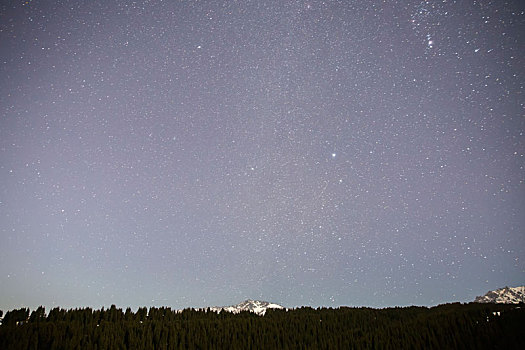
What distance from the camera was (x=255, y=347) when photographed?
632cm

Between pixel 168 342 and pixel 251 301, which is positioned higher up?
pixel 251 301

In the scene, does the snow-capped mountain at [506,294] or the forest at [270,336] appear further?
the snow-capped mountain at [506,294]

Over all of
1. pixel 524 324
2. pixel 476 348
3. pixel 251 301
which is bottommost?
pixel 476 348

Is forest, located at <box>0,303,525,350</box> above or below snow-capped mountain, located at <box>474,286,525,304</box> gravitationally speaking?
below

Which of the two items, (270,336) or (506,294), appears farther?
(506,294)

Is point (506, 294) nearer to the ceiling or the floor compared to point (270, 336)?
nearer to the ceiling

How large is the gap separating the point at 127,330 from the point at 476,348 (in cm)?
743

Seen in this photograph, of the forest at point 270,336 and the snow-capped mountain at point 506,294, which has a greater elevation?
the snow-capped mountain at point 506,294

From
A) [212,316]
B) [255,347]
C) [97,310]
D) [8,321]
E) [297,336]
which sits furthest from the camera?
[212,316]

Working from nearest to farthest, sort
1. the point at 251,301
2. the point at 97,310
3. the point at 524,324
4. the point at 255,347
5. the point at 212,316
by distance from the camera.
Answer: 1. the point at 524,324
2. the point at 255,347
3. the point at 97,310
4. the point at 212,316
5. the point at 251,301

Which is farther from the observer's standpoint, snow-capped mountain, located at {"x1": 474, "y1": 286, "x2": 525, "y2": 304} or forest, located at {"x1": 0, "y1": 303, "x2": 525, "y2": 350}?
snow-capped mountain, located at {"x1": 474, "y1": 286, "x2": 525, "y2": 304}

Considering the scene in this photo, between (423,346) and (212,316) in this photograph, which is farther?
(212,316)

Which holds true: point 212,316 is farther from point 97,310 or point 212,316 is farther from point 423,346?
point 423,346

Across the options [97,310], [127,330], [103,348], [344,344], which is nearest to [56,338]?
[103,348]
